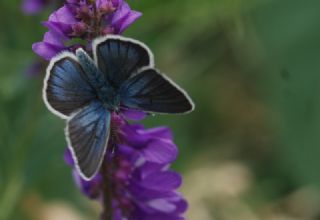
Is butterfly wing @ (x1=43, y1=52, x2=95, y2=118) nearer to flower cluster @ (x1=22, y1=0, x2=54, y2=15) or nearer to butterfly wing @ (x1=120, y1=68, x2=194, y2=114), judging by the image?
butterfly wing @ (x1=120, y1=68, x2=194, y2=114)

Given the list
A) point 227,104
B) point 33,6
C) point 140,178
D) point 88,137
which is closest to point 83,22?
point 88,137

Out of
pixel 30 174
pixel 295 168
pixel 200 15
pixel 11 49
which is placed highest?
pixel 200 15

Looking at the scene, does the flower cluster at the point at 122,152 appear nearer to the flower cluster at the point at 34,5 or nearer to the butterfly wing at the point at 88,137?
the butterfly wing at the point at 88,137

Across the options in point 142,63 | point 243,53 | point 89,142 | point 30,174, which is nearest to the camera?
point 89,142

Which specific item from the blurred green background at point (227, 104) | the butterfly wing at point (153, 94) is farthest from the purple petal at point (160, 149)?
the blurred green background at point (227, 104)

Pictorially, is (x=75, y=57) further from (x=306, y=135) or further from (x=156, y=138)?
(x=306, y=135)

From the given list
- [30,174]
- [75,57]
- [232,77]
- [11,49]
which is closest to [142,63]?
[75,57]

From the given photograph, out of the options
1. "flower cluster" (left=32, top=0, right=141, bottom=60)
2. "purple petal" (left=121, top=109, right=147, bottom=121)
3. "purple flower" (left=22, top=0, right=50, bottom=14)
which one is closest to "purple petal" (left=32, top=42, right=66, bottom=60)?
"flower cluster" (left=32, top=0, right=141, bottom=60)
